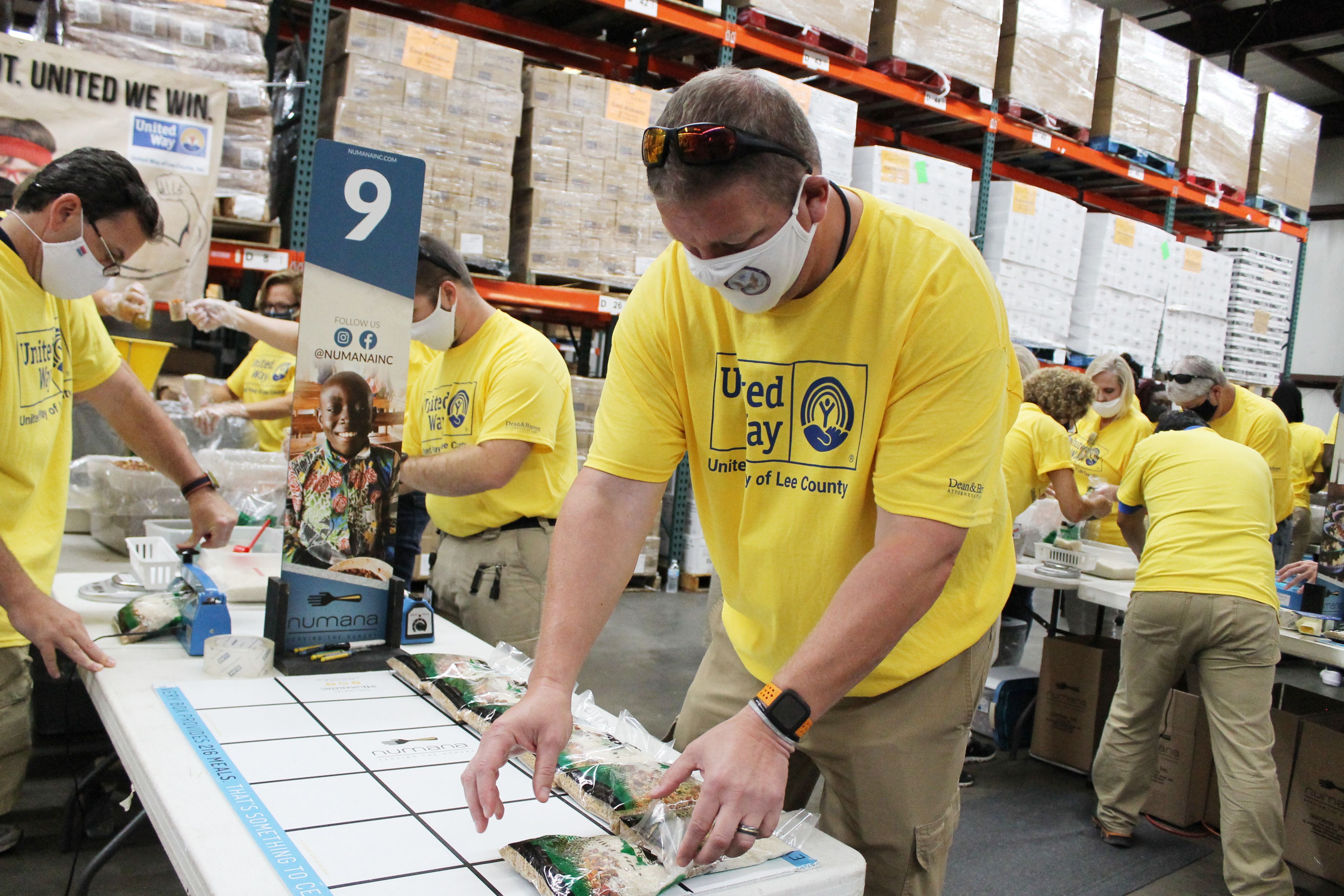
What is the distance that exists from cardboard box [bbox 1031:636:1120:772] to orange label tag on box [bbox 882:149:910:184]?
9.26 ft

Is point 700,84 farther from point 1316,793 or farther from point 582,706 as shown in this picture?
point 1316,793

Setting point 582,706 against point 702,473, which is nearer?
point 702,473

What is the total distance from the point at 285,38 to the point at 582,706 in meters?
5.28

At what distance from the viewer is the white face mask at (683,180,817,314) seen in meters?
1.14

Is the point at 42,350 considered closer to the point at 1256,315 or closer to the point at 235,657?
the point at 235,657

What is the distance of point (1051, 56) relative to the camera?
6090 mm

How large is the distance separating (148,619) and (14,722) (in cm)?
43

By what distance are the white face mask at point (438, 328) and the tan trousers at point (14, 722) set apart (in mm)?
1120

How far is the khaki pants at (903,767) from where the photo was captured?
135 centimetres

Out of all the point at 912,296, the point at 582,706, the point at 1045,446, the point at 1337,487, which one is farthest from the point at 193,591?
the point at 1337,487

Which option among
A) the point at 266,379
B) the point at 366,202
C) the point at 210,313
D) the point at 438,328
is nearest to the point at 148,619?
the point at 366,202

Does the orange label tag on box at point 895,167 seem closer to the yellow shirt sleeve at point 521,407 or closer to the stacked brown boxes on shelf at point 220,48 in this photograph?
the stacked brown boxes on shelf at point 220,48

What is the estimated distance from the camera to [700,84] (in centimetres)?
109

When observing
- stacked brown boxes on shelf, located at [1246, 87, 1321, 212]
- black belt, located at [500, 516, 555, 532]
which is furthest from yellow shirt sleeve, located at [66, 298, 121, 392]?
stacked brown boxes on shelf, located at [1246, 87, 1321, 212]
